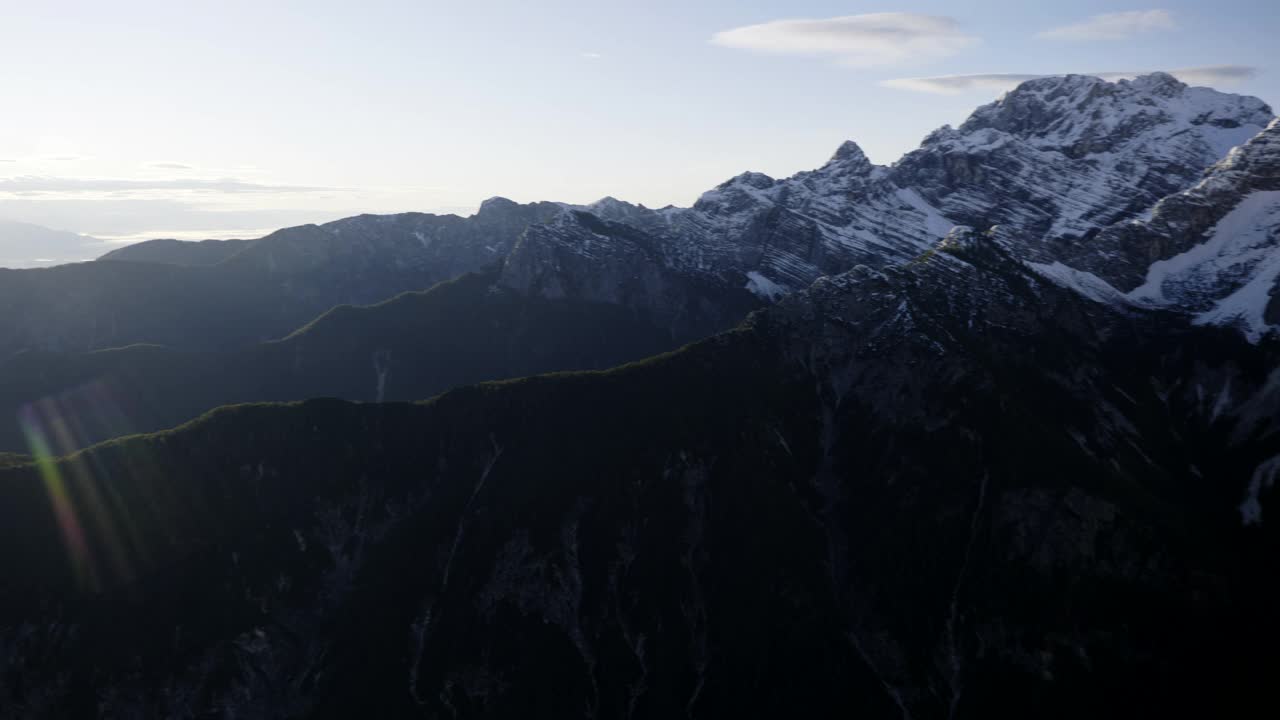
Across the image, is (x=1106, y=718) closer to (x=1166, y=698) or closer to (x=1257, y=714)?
(x=1166, y=698)

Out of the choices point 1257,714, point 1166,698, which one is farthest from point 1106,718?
point 1257,714
